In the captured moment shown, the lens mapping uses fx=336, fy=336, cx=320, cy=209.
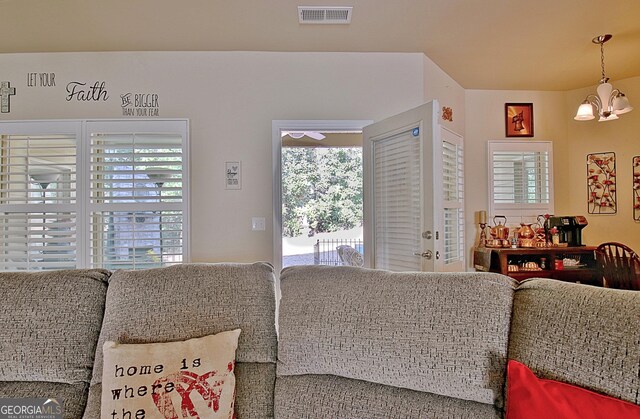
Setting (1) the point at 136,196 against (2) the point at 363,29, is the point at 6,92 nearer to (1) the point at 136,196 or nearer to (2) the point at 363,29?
(1) the point at 136,196

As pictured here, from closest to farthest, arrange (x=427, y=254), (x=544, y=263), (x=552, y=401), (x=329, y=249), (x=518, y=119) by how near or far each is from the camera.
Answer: (x=552, y=401), (x=427, y=254), (x=544, y=263), (x=518, y=119), (x=329, y=249)

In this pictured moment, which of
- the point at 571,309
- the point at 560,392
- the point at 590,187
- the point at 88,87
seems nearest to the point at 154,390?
the point at 560,392

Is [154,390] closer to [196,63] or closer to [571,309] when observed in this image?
[571,309]

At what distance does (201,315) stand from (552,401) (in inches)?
40.7

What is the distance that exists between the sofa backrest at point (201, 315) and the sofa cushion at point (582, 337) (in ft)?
2.59

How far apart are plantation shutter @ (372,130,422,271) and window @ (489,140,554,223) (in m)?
1.75

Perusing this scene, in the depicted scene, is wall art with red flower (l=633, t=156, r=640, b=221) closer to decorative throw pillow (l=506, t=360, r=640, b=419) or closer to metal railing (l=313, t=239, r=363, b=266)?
decorative throw pillow (l=506, t=360, r=640, b=419)

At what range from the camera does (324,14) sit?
7.72 feet

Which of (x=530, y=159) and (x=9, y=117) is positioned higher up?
(x=9, y=117)

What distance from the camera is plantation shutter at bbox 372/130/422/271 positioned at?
7.75 ft

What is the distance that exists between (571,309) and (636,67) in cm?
374

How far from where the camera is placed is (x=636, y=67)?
3246 mm

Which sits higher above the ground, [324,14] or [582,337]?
[324,14]

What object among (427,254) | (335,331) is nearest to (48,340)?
(335,331)
